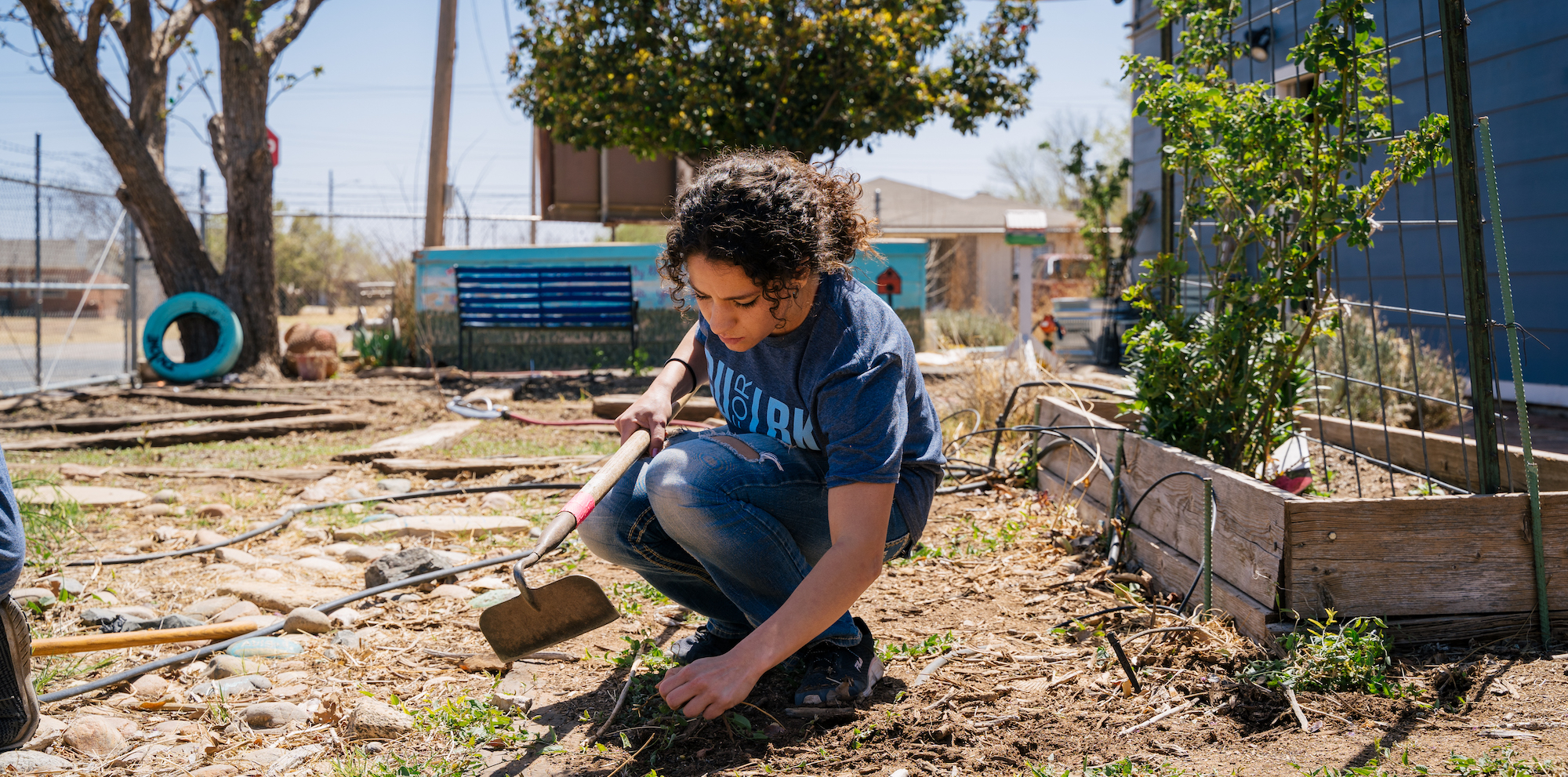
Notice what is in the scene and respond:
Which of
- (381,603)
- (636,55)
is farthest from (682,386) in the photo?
(636,55)

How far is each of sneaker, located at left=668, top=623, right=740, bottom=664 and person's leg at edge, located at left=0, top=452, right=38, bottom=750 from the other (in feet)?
4.11

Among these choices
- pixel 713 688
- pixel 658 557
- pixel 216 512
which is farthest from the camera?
pixel 216 512

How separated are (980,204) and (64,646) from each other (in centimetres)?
2825

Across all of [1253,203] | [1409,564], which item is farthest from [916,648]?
[1253,203]

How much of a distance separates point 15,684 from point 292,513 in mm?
2262

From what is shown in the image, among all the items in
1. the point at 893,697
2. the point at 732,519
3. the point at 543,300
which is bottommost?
the point at 893,697

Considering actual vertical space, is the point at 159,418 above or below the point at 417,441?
above

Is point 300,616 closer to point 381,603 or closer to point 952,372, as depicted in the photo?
point 381,603

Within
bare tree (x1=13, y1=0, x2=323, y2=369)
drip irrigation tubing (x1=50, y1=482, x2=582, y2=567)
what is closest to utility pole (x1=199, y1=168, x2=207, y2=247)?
bare tree (x1=13, y1=0, x2=323, y2=369)

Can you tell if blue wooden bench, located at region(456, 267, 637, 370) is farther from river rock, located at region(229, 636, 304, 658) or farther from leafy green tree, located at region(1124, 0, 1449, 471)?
river rock, located at region(229, 636, 304, 658)

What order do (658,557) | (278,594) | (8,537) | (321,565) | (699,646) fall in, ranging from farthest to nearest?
(321,565), (278,594), (699,646), (658,557), (8,537)

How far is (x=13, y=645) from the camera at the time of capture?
183 centimetres

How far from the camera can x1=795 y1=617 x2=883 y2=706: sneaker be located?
81.5 inches

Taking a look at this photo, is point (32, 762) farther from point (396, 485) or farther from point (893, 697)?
point (396, 485)
